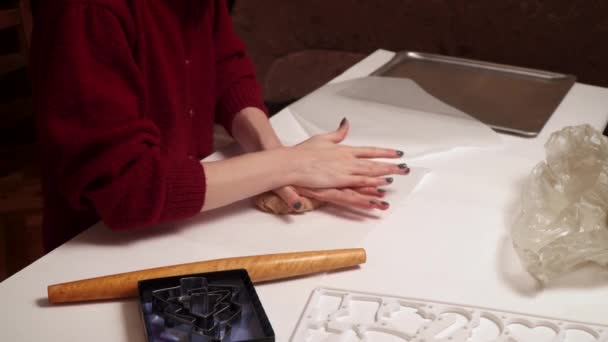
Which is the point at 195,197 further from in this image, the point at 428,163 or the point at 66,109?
the point at 428,163

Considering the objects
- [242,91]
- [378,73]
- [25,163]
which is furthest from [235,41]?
[25,163]

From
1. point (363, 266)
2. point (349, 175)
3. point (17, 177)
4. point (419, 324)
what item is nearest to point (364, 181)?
point (349, 175)

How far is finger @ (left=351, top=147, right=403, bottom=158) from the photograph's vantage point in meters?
0.90

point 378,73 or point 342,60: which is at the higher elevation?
point 378,73

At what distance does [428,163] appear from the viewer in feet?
3.08

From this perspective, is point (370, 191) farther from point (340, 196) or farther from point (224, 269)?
point (224, 269)

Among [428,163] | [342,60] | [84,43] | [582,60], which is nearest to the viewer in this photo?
[84,43]

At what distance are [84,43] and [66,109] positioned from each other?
74 millimetres

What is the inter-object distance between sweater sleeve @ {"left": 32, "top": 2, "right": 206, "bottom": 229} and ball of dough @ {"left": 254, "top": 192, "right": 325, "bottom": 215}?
92 mm

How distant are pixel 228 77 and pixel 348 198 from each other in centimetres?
38

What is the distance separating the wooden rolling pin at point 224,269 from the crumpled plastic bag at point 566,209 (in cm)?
19

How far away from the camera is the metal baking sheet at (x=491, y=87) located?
3.62 feet

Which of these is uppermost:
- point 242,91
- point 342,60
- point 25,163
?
point 242,91

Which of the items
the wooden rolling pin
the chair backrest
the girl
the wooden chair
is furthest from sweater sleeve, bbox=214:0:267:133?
the chair backrest
